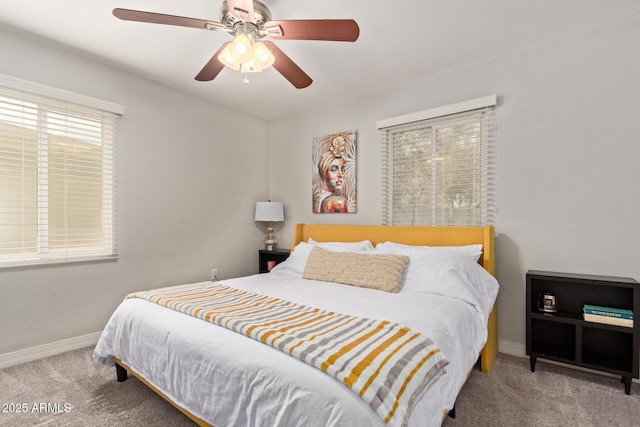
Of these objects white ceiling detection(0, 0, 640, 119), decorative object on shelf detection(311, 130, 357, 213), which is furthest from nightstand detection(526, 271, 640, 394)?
decorative object on shelf detection(311, 130, 357, 213)

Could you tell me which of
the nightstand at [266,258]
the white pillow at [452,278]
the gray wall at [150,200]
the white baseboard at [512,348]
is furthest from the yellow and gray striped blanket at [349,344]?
the nightstand at [266,258]

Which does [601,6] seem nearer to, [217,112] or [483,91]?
[483,91]

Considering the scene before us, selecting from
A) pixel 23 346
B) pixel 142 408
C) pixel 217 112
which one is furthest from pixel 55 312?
pixel 217 112

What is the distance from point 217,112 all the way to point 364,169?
6.12 ft

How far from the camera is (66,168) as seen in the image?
2.64m

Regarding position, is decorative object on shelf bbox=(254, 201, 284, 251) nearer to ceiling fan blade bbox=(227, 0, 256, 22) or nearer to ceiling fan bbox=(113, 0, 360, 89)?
ceiling fan bbox=(113, 0, 360, 89)

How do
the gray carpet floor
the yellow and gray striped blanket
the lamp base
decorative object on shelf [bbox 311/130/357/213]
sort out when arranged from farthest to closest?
the lamp base < decorative object on shelf [bbox 311/130/357/213] < the gray carpet floor < the yellow and gray striped blanket

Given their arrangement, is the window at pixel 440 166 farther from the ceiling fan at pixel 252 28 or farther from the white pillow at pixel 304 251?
the ceiling fan at pixel 252 28

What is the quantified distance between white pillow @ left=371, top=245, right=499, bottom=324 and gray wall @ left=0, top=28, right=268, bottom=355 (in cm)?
233

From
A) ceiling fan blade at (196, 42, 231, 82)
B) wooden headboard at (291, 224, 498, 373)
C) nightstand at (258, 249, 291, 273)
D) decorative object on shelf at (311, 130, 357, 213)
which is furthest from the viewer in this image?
nightstand at (258, 249, 291, 273)

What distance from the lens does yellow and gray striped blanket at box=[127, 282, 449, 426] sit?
3.49ft

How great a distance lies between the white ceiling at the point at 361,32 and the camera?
2049 millimetres

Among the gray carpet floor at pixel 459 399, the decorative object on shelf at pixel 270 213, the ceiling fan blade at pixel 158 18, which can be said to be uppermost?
the ceiling fan blade at pixel 158 18

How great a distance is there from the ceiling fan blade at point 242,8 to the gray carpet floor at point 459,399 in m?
2.18
